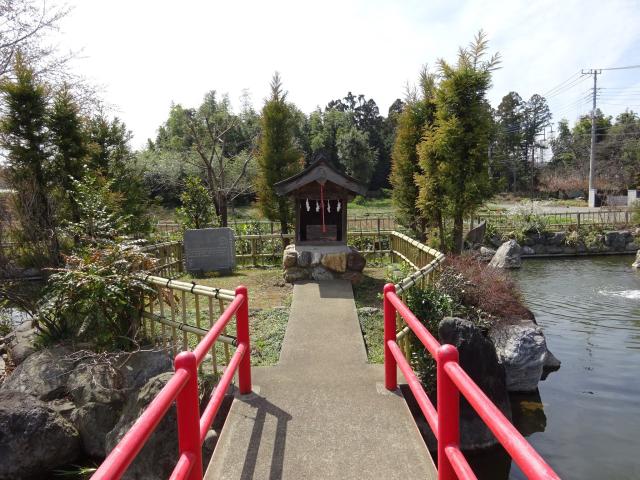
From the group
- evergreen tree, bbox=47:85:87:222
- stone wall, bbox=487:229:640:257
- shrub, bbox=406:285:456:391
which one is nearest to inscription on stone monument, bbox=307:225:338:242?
shrub, bbox=406:285:456:391

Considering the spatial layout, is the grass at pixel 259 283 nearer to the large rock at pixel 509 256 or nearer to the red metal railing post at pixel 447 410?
the red metal railing post at pixel 447 410

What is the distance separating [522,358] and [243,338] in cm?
467

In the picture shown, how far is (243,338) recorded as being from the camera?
13.1 feet

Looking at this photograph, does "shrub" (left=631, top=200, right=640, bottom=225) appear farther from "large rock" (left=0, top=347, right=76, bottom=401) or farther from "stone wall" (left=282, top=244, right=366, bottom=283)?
"large rock" (left=0, top=347, right=76, bottom=401)

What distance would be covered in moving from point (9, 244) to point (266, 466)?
25.5 feet

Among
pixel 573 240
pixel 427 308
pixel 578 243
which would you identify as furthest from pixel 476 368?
pixel 578 243

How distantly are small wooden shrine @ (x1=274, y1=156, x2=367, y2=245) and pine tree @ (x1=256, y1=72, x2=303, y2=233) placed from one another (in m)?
4.78

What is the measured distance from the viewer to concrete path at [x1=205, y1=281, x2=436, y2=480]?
9.82 ft

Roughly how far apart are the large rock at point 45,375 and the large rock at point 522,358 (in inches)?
236

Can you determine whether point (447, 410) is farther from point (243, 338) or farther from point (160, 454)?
point (160, 454)

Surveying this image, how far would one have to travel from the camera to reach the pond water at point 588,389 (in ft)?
16.5

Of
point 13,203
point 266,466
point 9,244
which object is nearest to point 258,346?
point 266,466

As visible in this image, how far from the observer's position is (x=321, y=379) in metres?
4.50

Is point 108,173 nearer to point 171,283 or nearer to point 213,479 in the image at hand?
point 171,283
